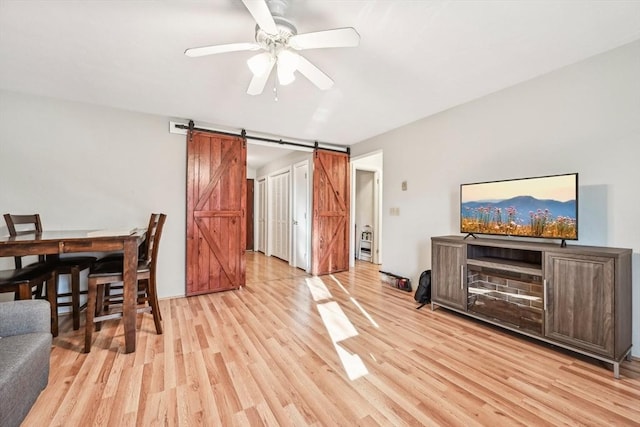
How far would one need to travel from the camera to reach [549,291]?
2.09 meters

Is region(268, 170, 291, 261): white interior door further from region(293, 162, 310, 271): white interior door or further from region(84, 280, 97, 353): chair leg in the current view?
region(84, 280, 97, 353): chair leg

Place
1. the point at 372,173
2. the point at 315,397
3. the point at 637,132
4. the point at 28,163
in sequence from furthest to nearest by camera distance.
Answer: the point at 372,173, the point at 28,163, the point at 637,132, the point at 315,397

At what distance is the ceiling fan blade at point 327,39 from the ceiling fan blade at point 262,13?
148 millimetres

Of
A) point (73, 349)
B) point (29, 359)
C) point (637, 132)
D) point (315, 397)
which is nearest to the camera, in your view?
point (29, 359)

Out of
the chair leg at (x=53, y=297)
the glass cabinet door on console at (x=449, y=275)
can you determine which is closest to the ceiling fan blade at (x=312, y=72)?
the glass cabinet door on console at (x=449, y=275)

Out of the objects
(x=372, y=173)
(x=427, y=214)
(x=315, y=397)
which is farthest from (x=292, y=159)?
(x=315, y=397)

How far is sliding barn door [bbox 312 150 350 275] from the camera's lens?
4.71 m

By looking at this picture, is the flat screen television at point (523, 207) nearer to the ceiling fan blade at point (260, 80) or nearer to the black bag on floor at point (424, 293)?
the black bag on floor at point (424, 293)

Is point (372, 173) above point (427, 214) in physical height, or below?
above

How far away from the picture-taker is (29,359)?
49.0 inches

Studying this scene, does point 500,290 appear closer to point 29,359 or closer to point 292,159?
point 29,359

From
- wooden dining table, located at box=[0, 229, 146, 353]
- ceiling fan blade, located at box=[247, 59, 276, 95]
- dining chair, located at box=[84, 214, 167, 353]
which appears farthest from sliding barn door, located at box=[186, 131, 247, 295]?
ceiling fan blade, located at box=[247, 59, 276, 95]

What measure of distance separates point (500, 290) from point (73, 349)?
3777 mm

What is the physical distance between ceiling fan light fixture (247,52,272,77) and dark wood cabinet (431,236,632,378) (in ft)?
7.86
